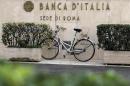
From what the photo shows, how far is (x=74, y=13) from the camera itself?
54.7 feet

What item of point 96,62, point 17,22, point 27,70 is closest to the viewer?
point 27,70

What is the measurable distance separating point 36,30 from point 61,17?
1.10 meters

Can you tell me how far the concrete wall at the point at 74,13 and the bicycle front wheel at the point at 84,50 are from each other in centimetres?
44

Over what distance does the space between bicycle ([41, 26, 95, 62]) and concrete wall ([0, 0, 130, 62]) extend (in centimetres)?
41

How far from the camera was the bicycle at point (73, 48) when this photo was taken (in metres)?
16.1

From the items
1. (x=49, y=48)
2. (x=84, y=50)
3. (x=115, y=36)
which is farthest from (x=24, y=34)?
(x=115, y=36)

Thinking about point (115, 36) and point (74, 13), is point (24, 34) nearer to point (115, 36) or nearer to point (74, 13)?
point (74, 13)

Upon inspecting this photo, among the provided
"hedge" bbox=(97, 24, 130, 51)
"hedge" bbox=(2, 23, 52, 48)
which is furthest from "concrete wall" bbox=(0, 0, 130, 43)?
"hedge" bbox=(97, 24, 130, 51)

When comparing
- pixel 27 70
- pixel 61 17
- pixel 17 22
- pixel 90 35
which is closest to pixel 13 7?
pixel 17 22

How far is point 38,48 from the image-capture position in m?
15.8

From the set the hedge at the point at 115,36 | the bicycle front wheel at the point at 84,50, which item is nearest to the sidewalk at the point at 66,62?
the bicycle front wheel at the point at 84,50

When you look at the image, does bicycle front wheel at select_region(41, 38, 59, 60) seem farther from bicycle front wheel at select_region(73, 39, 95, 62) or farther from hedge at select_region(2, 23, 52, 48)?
bicycle front wheel at select_region(73, 39, 95, 62)

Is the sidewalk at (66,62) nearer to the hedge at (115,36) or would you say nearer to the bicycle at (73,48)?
the bicycle at (73,48)

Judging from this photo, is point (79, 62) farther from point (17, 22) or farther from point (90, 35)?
point (17, 22)
